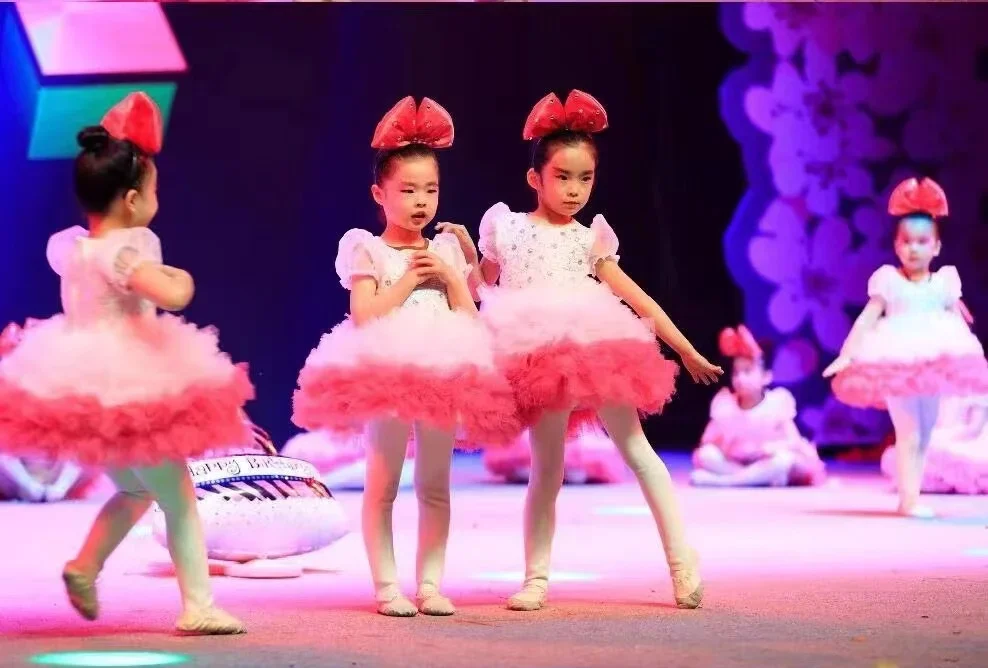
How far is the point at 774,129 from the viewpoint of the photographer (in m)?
10.0

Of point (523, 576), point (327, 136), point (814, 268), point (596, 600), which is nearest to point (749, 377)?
point (814, 268)

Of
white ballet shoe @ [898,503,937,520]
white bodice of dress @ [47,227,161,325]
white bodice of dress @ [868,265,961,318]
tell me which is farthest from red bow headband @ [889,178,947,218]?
white bodice of dress @ [47,227,161,325]

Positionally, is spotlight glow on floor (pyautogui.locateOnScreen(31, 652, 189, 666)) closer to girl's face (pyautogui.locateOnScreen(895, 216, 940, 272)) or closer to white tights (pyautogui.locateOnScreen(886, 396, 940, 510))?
white tights (pyautogui.locateOnScreen(886, 396, 940, 510))

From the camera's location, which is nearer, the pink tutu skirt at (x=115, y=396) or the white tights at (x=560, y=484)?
the pink tutu skirt at (x=115, y=396)

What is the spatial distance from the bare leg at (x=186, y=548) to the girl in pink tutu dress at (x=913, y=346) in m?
→ 3.50

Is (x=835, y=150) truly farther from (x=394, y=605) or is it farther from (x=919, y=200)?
(x=394, y=605)

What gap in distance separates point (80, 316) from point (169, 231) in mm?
5645

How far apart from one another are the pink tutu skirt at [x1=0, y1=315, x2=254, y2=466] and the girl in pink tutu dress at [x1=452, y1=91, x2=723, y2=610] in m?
0.85

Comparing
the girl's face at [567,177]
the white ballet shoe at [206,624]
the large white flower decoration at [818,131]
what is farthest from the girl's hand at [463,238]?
the large white flower decoration at [818,131]

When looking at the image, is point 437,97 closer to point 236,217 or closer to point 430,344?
point 236,217

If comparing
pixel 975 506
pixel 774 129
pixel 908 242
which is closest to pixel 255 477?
pixel 908 242

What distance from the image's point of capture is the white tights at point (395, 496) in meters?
3.97

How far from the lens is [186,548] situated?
11.6 ft

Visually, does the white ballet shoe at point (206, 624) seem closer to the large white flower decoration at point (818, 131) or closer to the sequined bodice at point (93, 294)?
the sequined bodice at point (93, 294)
